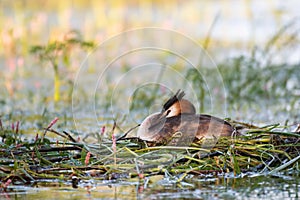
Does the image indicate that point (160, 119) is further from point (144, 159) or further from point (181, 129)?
point (144, 159)

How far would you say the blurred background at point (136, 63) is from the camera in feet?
25.0

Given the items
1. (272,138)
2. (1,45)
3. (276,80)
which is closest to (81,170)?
(272,138)

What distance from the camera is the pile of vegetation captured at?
4.55 meters

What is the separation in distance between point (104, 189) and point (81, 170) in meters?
0.35

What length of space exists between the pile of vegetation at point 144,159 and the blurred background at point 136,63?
32.4 inches

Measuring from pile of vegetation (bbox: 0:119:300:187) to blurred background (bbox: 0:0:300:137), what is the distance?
0.82 meters

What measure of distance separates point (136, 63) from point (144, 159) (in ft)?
20.7

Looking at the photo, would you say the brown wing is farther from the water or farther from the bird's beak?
the water

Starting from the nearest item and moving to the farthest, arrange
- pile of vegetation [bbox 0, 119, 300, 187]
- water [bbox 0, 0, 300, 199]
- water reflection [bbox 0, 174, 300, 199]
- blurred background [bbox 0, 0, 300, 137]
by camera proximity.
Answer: water reflection [bbox 0, 174, 300, 199] → water [bbox 0, 0, 300, 199] → pile of vegetation [bbox 0, 119, 300, 187] → blurred background [bbox 0, 0, 300, 137]

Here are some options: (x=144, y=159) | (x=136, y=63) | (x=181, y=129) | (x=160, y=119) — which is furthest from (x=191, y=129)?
(x=136, y=63)

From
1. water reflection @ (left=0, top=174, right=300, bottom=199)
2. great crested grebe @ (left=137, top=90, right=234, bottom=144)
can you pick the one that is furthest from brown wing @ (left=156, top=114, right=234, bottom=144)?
water reflection @ (left=0, top=174, right=300, bottom=199)

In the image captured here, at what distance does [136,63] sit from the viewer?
432 inches

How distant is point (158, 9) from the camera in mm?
16312

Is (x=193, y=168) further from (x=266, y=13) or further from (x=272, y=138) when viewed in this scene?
(x=266, y=13)
